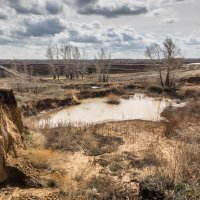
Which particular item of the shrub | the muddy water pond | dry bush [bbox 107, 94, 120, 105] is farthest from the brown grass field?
the shrub

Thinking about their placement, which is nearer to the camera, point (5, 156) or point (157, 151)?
point (5, 156)

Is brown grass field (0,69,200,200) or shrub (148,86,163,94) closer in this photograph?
brown grass field (0,69,200,200)

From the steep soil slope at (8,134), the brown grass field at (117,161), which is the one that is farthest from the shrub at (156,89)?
the steep soil slope at (8,134)

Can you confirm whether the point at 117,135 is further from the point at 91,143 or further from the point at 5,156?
the point at 5,156

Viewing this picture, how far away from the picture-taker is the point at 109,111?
3462 centimetres

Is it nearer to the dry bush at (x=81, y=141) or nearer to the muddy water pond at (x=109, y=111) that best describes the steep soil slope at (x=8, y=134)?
the dry bush at (x=81, y=141)

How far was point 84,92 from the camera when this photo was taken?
1754 inches

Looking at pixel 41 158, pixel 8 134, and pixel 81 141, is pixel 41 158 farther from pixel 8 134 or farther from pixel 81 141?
pixel 81 141

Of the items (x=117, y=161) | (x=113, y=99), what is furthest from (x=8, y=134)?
(x=113, y=99)

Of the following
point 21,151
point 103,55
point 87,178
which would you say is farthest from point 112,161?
point 103,55

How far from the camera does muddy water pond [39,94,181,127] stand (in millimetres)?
30000

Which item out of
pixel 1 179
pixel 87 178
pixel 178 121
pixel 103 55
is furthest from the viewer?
pixel 103 55

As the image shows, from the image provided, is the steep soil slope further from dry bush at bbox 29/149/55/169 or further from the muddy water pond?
the muddy water pond

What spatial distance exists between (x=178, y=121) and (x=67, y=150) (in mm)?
10202
